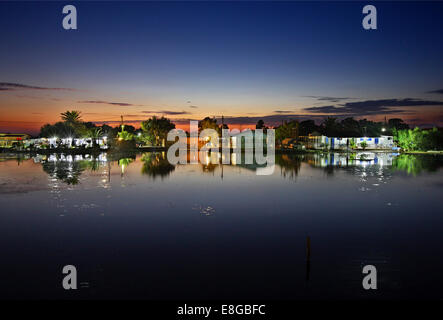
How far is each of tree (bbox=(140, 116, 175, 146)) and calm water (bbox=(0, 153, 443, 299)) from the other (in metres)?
63.7

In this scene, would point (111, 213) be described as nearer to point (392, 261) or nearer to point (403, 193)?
point (392, 261)

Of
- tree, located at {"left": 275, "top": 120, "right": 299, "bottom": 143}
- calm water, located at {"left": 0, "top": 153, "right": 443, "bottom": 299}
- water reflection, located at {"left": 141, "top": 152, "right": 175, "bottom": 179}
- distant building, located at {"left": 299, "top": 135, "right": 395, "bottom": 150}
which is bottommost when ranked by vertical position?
calm water, located at {"left": 0, "top": 153, "right": 443, "bottom": 299}

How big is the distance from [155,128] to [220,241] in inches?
2993

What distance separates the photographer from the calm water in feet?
27.7

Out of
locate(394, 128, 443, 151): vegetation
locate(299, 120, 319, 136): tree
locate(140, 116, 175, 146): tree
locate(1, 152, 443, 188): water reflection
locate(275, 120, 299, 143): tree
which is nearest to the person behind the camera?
locate(1, 152, 443, 188): water reflection

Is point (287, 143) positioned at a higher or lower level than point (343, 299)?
higher

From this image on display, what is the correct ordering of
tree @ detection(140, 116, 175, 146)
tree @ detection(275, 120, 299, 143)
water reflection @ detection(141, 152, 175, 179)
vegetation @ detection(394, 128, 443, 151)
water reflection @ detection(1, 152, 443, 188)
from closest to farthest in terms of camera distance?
water reflection @ detection(1, 152, 443, 188) < water reflection @ detection(141, 152, 175, 179) < vegetation @ detection(394, 128, 443, 151) < tree @ detection(140, 116, 175, 146) < tree @ detection(275, 120, 299, 143)

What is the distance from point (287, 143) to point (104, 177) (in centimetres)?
6272

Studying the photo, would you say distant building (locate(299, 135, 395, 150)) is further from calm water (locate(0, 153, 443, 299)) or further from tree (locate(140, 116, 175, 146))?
calm water (locate(0, 153, 443, 299))

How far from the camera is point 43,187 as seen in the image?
2242 centimetres

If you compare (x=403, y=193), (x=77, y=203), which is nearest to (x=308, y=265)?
(x=77, y=203)

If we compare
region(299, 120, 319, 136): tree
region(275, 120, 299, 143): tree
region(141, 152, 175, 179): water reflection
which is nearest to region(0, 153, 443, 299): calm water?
region(141, 152, 175, 179): water reflection

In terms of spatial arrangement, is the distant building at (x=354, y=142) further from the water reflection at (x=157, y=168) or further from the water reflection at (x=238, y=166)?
the water reflection at (x=157, y=168)

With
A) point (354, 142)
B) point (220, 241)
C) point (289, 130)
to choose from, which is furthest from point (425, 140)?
point (220, 241)
